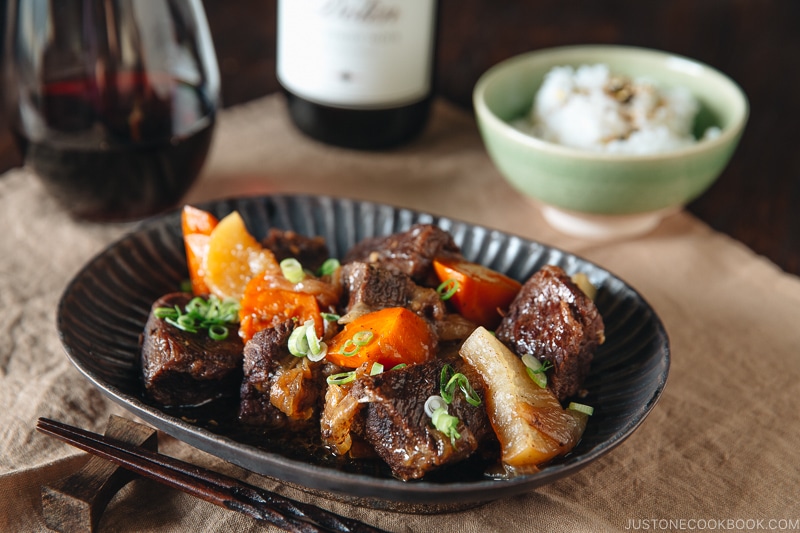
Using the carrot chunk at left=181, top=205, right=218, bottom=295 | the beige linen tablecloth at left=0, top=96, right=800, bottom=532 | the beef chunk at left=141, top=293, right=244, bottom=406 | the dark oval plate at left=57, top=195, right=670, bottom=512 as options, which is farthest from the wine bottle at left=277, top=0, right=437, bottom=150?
the beef chunk at left=141, top=293, right=244, bottom=406

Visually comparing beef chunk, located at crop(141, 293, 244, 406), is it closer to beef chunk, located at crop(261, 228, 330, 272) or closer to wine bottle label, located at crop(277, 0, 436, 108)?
beef chunk, located at crop(261, 228, 330, 272)

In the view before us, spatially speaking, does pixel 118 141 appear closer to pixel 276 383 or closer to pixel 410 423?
pixel 276 383

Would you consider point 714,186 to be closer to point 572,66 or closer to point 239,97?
point 572,66

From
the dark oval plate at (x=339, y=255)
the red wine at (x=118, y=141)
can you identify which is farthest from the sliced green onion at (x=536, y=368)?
the red wine at (x=118, y=141)

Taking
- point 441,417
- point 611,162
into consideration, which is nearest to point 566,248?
point 611,162

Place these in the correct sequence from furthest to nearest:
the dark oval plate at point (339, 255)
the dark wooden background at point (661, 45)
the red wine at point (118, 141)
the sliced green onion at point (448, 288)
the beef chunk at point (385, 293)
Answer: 1. the dark wooden background at point (661, 45)
2. the red wine at point (118, 141)
3. the sliced green onion at point (448, 288)
4. the beef chunk at point (385, 293)
5. the dark oval plate at point (339, 255)

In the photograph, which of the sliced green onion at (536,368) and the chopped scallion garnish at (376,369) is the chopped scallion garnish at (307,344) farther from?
the sliced green onion at (536,368)

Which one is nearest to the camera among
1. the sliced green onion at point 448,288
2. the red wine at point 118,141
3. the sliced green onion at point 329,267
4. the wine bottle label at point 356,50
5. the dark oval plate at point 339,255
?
the dark oval plate at point 339,255
